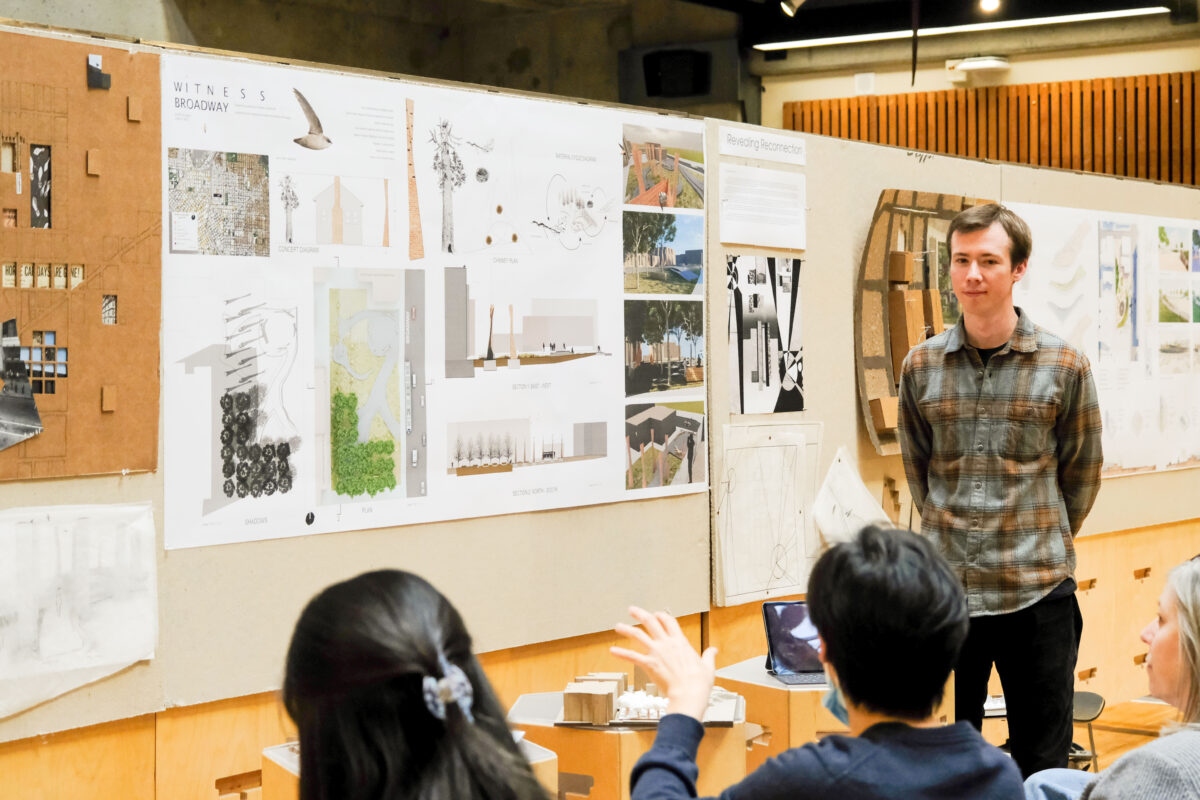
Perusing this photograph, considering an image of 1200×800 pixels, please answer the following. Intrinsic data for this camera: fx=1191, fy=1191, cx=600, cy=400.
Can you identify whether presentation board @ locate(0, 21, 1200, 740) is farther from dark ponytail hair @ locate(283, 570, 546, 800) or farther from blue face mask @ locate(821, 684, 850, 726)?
dark ponytail hair @ locate(283, 570, 546, 800)

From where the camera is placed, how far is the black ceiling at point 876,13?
7184mm

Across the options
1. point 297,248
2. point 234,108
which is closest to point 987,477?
point 297,248

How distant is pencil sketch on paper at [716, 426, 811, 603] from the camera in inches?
149

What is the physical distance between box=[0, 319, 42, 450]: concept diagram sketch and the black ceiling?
5.78m

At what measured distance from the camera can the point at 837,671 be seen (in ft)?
5.29

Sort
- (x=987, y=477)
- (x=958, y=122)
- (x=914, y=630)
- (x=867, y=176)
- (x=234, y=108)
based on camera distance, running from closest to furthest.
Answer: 1. (x=914, y=630)
2. (x=234, y=108)
3. (x=987, y=477)
4. (x=867, y=176)
5. (x=958, y=122)

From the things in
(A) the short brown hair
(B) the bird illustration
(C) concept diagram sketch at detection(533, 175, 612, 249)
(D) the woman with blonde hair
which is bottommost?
(D) the woman with blonde hair

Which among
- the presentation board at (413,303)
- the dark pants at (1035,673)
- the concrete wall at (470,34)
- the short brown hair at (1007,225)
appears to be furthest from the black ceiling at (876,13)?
the dark pants at (1035,673)

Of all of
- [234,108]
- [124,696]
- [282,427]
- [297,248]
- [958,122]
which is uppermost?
[958,122]

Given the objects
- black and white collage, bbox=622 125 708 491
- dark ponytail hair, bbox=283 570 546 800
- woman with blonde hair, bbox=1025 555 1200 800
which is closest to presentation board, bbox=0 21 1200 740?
black and white collage, bbox=622 125 708 491

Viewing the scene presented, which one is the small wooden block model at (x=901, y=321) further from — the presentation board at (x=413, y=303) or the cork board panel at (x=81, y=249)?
the cork board panel at (x=81, y=249)

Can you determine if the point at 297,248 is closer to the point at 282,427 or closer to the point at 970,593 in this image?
the point at 282,427

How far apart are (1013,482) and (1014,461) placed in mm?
53

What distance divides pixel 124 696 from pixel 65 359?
30.2 inches
